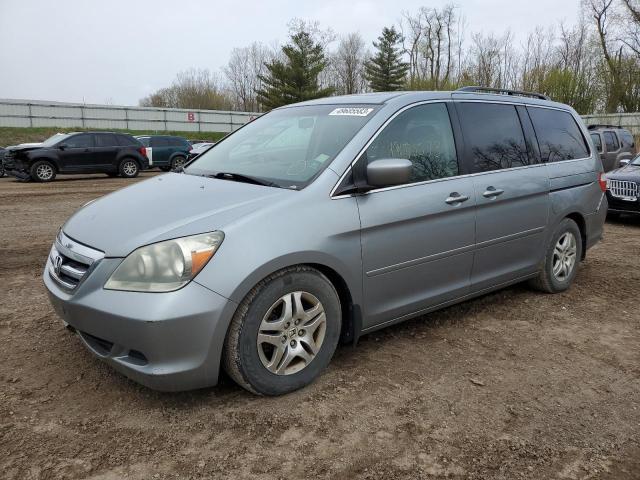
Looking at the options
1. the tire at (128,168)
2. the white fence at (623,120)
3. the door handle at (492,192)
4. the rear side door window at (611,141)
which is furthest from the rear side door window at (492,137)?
the white fence at (623,120)

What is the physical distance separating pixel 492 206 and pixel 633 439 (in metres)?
1.87

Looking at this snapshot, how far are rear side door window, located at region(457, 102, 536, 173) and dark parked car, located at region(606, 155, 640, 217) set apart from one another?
5493 millimetres

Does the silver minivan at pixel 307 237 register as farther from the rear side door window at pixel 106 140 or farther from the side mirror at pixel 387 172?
the rear side door window at pixel 106 140

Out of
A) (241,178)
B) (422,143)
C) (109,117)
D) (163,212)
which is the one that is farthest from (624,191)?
(109,117)

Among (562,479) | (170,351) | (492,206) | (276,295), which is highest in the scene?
(492,206)

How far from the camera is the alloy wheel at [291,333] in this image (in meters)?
2.86

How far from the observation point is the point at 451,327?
407cm

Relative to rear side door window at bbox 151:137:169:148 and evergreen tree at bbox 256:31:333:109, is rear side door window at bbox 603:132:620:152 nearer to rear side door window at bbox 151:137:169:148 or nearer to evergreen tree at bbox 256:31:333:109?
rear side door window at bbox 151:137:169:148

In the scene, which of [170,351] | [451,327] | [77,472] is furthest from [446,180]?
[77,472]

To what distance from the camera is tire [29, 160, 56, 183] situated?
16.4 meters

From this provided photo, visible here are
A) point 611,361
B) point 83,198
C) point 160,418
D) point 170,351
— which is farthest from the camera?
point 83,198

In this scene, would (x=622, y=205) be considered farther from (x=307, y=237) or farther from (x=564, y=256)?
(x=307, y=237)

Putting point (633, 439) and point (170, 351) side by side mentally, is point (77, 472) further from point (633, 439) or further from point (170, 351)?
point (633, 439)

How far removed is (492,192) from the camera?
397 cm
